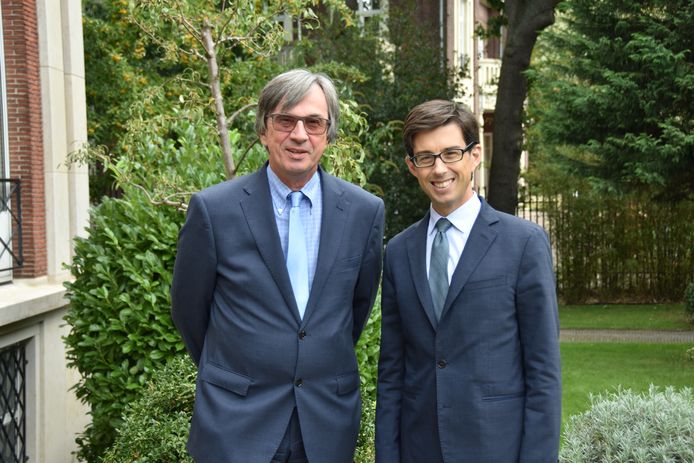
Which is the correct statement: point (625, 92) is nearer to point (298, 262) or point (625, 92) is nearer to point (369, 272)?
point (369, 272)

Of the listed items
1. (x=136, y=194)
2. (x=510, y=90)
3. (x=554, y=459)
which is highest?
(x=510, y=90)

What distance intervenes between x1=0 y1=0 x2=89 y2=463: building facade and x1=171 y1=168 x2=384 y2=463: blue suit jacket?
5028 millimetres

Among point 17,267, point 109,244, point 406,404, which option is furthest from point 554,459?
point 17,267

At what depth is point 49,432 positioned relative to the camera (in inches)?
351

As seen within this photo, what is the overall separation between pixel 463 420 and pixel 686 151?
11.1 m

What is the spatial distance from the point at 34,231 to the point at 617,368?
7.65 meters

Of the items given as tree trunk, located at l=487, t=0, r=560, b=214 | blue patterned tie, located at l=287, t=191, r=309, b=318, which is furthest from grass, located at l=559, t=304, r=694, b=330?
blue patterned tie, located at l=287, t=191, r=309, b=318

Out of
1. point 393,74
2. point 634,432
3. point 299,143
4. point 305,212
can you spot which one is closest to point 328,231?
point 305,212

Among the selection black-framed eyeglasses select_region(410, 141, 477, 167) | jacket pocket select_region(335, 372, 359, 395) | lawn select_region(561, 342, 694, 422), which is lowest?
lawn select_region(561, 342, 694, 422)

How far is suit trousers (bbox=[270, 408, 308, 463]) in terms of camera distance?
342 cm

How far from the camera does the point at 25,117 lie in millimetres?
8992

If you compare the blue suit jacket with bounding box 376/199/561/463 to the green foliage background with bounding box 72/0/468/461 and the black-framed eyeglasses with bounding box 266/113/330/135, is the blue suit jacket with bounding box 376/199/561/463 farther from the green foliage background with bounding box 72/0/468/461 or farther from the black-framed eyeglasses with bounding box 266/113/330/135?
the green foliage background with bounding box 72/0/468/461

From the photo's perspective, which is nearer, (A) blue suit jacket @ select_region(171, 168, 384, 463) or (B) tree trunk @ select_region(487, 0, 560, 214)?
(A) blue suit jacket @ select_region(171, 168, 384, 463)

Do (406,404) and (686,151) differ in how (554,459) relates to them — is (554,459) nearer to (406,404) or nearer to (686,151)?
(406,404)
